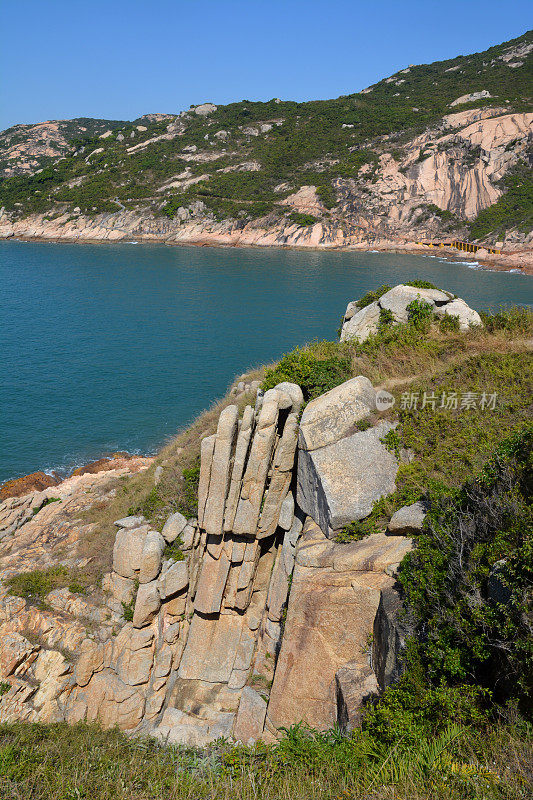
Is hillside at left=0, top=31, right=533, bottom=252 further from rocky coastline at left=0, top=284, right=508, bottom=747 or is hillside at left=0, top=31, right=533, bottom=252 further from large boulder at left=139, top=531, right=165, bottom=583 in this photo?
large boulder at left=139, top=531, right=165, bottom=583

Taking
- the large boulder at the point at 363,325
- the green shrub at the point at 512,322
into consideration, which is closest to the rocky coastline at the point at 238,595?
the green shrub at the point at 512,322

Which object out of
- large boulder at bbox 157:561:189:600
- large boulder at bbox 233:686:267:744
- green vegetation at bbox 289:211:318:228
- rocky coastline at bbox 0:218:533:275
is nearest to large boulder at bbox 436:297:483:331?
large boulder at bbox 157:561:189:600

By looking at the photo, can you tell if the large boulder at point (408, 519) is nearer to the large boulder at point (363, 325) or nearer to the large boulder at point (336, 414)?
the large boulder at point (336, 414)

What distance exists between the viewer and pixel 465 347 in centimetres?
1273

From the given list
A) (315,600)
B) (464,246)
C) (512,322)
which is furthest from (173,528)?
(464,246)

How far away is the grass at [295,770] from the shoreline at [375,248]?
304ft

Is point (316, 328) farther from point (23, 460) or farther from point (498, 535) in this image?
point (498, 535)

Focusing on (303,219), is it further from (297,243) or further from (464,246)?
(464,246)

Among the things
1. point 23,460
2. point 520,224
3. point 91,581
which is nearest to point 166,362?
point 23,460

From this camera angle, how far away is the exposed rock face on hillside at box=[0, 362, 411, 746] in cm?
958

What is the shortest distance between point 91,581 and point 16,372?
2914 cm

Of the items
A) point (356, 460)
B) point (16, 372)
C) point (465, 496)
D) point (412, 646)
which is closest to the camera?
point (412, 646)

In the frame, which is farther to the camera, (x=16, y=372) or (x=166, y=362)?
(x=166, y=362)

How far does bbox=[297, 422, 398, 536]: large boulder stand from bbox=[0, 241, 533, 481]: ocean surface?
19.7 m
